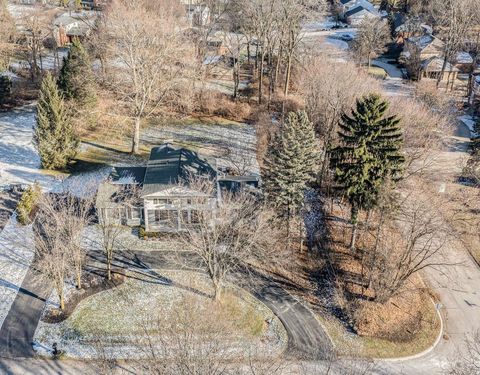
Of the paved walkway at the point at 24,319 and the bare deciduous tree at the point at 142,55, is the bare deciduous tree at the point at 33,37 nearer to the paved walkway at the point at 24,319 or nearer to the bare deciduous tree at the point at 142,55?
the bare deciduous tree at the point at 142,55

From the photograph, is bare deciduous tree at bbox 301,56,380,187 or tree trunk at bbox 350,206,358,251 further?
bare deciduous tree at bbox 301,56,380,187

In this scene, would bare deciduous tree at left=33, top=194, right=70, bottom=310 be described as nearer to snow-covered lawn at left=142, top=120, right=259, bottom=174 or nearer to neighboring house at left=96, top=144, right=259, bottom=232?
neighboring house at left=96, top=144, right=259, bottom=232

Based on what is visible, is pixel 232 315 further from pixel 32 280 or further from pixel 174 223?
pixel 32 280

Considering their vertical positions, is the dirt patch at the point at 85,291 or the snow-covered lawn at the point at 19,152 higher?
the snow-covered lawn at the point at 19,152

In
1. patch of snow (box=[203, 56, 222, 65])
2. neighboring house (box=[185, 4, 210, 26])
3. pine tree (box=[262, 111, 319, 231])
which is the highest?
neighboring house (box=[185, 4, 210, 26])

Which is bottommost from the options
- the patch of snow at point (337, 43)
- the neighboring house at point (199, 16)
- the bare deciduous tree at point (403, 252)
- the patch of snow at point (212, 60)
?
the bare deciduous tree at point (403, 252)

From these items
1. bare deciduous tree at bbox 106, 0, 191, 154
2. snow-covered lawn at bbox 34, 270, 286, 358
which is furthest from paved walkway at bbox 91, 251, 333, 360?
bare deciduous tree at bbox 106, 0, 191, 154

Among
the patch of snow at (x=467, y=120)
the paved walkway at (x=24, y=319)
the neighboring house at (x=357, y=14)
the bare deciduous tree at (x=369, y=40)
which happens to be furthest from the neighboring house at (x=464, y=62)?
the paved walkway at (x=24, y=319)
